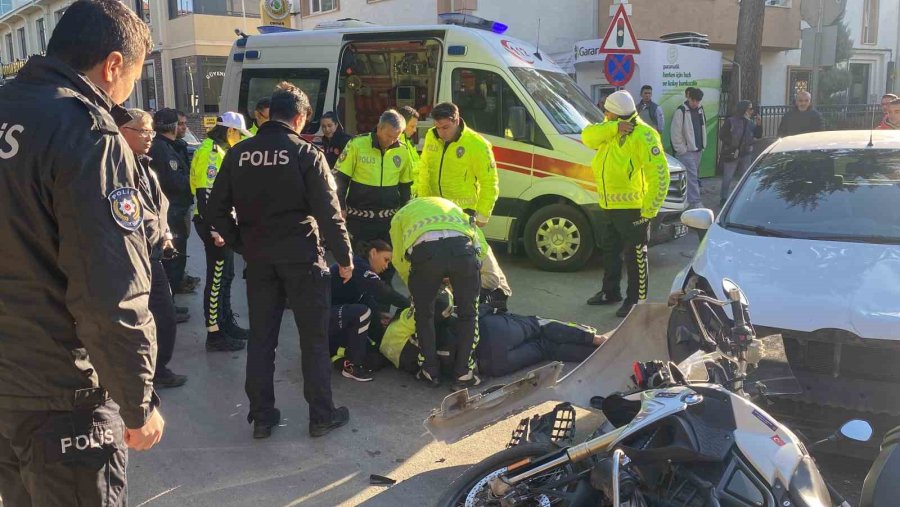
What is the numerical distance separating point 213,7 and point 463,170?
916 inches

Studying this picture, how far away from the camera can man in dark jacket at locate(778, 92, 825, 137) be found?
11.1m

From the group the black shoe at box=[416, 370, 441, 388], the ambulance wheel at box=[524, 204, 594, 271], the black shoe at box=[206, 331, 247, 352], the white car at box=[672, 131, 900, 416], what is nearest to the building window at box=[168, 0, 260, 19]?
the ambulance wheel at box=[524, 204, 594, 271]

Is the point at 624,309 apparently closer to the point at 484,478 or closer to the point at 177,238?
the point at 484,478

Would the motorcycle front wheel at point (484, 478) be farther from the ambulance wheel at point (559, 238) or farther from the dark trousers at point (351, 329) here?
the ambulance wheel at point (559, 238)

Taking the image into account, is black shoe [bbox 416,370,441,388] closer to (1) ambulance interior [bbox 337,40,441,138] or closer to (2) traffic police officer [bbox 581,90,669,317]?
(2) traffic police officer [bbox 581,90,669,317]

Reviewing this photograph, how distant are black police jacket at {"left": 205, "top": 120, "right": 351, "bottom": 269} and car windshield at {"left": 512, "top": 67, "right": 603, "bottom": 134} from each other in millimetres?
4499

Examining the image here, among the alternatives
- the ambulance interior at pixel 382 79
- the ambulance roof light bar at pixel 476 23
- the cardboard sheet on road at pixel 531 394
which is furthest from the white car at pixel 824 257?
the ambulance interior at pixel 382 79

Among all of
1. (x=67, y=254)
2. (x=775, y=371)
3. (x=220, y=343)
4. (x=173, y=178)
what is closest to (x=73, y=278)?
(x=67, y=254)

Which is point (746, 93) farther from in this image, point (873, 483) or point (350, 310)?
point (873, 483)

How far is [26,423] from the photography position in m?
2.03

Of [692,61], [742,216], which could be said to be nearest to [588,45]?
[692,61]

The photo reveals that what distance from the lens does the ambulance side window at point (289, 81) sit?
924cm

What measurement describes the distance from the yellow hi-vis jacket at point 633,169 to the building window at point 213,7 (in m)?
23.1

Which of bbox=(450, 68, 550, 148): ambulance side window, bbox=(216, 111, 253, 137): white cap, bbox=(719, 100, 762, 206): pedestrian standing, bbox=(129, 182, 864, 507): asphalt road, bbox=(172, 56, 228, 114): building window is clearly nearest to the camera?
bbox=(129, 182, 864, 507): asphalt road
